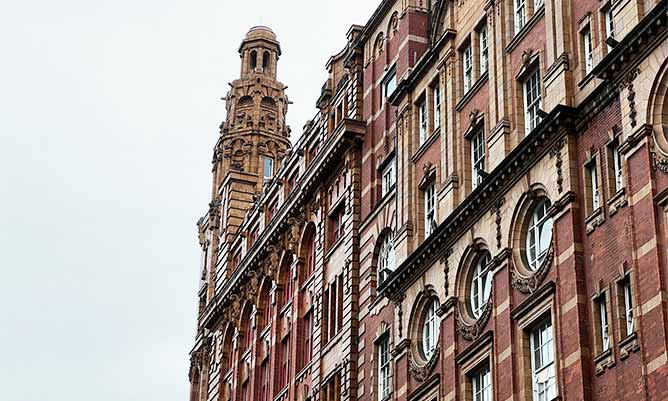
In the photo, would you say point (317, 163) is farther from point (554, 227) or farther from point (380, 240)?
point (554, 227)

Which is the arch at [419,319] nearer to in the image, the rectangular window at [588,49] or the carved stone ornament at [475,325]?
the carved stone ornament at [475,325]

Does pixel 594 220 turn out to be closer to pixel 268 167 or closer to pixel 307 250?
pixel 307 250

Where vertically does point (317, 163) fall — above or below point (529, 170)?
above

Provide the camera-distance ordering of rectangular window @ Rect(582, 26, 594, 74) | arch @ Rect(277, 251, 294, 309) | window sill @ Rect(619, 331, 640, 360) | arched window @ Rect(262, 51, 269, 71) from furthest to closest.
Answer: arched window @ Rect(262, 51, 269, 71) → arch @ Rect(277, 251, 294, 309) → rectangular window @ Rect(582, 26, 594, 74) → window sill @ Rect(619, 331, 640, 360)

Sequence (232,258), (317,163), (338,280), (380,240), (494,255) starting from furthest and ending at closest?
(232,258)
(317,163)
(338,280)
(380,240)
(494,255)

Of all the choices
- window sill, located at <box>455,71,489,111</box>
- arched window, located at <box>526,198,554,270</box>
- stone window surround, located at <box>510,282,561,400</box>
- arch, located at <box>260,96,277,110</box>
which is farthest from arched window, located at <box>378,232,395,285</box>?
arch, located at <box>260,96,277,110</box>

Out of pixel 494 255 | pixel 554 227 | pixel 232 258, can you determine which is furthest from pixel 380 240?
pixel 232 258

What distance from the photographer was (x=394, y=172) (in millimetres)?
56531

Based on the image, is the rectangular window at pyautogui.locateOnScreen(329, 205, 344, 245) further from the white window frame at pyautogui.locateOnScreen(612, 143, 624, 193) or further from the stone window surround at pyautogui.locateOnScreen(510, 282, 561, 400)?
the white window frame at pyautogui.locateOnScreen(612, 143, 624, 193)

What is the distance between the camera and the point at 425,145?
171 feet

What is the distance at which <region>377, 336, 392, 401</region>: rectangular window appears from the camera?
172ft

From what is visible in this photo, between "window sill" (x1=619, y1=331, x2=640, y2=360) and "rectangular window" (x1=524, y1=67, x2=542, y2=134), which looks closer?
"window sill" (x1=619, y1=331, x2=640, y2=360)

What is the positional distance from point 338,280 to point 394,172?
19.6 feet

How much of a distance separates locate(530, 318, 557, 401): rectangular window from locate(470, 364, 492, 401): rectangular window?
2.42m
